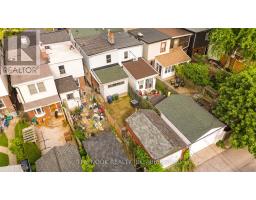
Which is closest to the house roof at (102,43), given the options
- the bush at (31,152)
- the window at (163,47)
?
the window at (163,47)

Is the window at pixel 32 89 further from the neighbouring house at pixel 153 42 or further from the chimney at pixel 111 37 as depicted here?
the neighbouring house at pixel 153 42

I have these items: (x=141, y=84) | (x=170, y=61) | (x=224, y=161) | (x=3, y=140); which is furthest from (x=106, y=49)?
(x=224, y=161)

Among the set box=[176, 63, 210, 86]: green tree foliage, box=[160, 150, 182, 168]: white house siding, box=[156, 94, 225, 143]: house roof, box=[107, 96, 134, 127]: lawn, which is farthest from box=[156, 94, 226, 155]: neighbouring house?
box=[176, 63, 210, 86]: green tree foliage

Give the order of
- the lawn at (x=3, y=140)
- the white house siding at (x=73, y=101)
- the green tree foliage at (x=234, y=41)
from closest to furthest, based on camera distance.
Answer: the lawn at (x=3, y=140) < the white house siding at (x=73, y=101) < the green tree foliage at (x=234, y=41)

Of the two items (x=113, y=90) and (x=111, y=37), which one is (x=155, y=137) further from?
(x=111, y=37)

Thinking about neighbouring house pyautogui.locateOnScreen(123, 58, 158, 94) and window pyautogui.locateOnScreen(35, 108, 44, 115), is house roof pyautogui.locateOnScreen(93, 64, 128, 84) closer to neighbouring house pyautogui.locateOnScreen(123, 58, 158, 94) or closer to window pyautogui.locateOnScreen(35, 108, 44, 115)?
neighbouring house pyautogui.locateOnScreen(123, 58, 158, 94)

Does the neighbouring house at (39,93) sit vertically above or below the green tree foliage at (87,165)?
above
